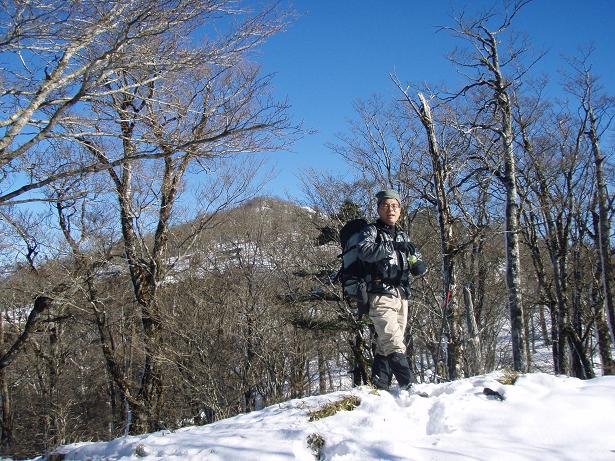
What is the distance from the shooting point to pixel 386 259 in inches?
155

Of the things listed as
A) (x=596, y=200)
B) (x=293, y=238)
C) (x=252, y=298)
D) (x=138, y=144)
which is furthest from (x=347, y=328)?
(x=138, y=144)

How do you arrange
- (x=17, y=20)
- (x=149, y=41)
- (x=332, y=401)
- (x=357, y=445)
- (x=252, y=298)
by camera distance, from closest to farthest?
1. (x=357, y=445)
2. (x=332, y=401)
3. (x=17, y=20)
4. (x=149, y=41)
5. (x=252, y=298)

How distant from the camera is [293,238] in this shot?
18719 millimetres

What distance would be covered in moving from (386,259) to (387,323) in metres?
0.58

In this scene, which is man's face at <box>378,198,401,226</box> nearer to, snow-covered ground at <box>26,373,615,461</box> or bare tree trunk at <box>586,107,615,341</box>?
snow-covered ground at <box>26,373,615,461</box>

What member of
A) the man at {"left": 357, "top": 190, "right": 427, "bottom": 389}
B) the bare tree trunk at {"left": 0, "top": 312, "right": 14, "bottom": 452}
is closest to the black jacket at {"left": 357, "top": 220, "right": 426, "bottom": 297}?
the man at {"left": 357, "top": 190, "right": 427, "bottom": 389}

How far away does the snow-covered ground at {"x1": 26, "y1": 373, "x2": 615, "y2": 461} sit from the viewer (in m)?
2.53

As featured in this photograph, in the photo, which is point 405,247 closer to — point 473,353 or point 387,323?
point 387,323

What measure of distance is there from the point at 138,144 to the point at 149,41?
1423 millimetres

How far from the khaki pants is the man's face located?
70cm

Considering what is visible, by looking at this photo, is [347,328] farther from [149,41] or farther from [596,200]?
[149,41]

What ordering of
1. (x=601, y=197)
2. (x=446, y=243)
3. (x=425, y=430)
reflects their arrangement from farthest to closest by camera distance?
(x=601, y=197), (x=446, y=243), (x=425, y=430)

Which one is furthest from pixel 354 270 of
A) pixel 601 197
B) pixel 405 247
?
pixel 601 197

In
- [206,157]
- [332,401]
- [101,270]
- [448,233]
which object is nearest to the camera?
[332,401]
